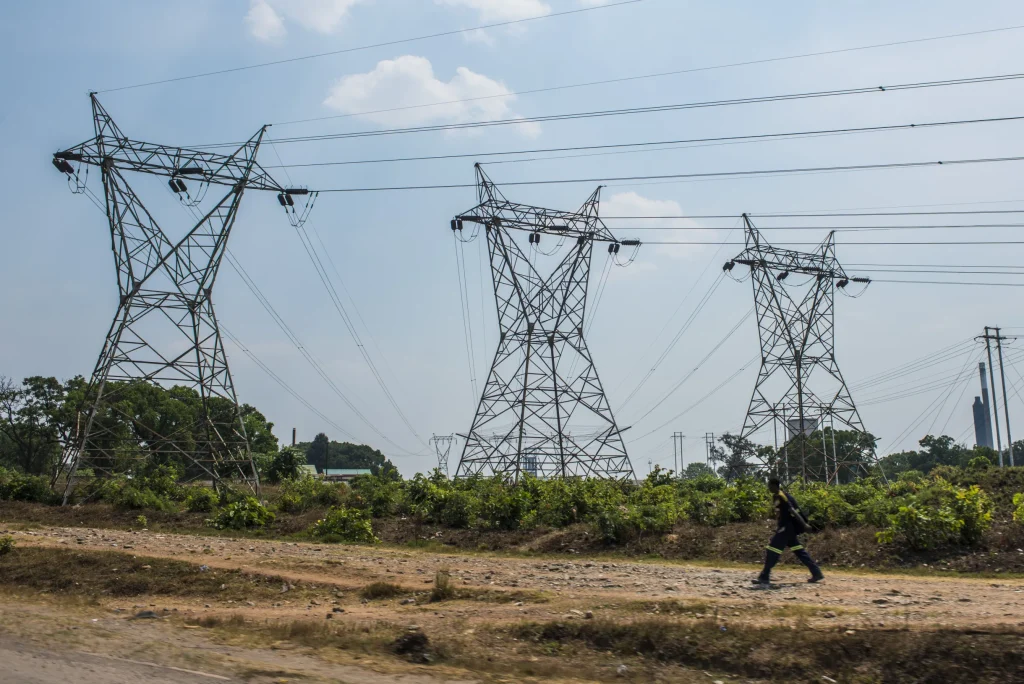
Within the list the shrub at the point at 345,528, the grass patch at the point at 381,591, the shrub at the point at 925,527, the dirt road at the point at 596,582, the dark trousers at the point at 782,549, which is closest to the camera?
the dirt road at the point at 596,582

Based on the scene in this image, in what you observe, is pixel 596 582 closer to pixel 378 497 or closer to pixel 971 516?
pixel 971 516

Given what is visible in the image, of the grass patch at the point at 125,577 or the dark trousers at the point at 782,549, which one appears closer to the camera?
the dark trousers at the point at 782,549

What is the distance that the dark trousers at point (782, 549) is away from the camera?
44.2 feet

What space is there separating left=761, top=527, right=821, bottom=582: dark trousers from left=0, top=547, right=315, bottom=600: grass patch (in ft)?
27.7

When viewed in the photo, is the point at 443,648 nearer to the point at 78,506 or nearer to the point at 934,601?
the point at 934,601

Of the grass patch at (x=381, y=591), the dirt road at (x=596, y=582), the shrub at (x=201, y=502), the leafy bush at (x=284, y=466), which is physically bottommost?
the grass patch at (x=381, y=591)

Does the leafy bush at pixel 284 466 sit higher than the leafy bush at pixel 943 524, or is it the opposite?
the leafy bush at pixel 284 466

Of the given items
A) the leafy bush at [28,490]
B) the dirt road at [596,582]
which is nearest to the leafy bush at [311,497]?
the dirt road at [596,582]

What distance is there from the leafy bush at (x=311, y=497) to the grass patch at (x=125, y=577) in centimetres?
976

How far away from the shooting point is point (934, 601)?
37.8 feet

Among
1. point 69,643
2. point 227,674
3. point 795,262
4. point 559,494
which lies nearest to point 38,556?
point 69,643

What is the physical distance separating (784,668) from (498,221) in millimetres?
26976

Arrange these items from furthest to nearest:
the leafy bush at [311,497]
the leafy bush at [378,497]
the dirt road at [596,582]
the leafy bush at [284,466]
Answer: the leafy bush at [284,466] → the leafy bush at [311,497] → the leafy bush at [378,497] → the dirt road at [596,582]

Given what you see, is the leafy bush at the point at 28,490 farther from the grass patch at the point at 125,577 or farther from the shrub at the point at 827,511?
the shrub at the point at 827,511
